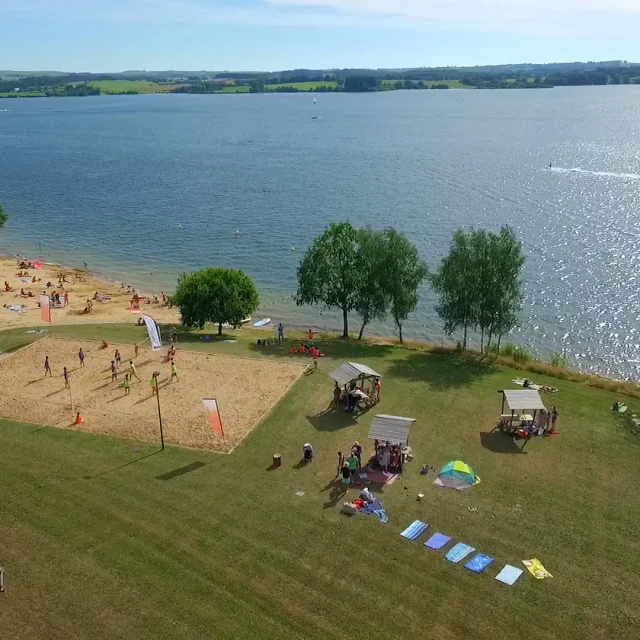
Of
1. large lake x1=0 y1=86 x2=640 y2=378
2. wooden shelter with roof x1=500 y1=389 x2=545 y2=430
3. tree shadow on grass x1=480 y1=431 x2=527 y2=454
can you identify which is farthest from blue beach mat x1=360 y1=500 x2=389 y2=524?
large lake x1=0 y1=86 x2=640 y2=378

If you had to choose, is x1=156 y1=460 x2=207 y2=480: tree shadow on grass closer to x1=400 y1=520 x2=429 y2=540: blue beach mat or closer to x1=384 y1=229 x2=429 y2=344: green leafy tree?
x1=400 y1=520 x2=429 y2=540: blue beach mat

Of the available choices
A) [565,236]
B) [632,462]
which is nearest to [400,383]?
[632,462]

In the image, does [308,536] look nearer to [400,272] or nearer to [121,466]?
[121,466]

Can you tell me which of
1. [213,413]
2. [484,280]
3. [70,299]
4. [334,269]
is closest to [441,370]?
[484,280]

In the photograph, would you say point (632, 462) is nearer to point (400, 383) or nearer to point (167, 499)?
point (400, 383)

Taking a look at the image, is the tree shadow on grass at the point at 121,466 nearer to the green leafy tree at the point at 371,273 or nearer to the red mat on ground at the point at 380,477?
the red mat on ground at the point at 380,477

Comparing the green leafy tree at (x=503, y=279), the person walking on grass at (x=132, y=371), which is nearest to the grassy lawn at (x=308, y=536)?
the person walking on grass at (x=132, y=371)
